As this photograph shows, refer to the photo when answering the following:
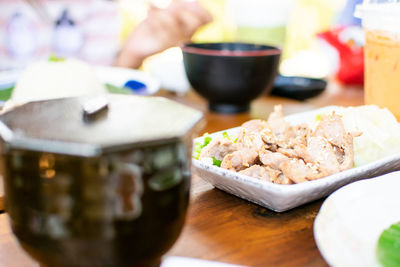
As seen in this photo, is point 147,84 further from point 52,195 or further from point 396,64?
point 52,195

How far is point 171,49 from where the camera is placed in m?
1.98

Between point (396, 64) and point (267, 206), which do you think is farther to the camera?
point (396, 64)

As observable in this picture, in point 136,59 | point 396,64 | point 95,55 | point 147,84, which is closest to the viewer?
point 396,64

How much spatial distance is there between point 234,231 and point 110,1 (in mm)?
2785

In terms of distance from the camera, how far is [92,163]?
38 cm

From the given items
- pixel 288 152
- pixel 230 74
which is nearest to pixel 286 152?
pixel 288 152

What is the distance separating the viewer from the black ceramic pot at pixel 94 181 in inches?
15.4

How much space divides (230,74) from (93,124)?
0.89 metres

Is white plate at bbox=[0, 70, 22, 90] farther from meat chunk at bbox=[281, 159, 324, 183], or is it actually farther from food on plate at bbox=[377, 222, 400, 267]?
food on plate at bbox=[377, 222, 400, 267]

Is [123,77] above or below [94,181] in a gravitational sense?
below

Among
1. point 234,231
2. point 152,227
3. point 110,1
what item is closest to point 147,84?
point 234,231

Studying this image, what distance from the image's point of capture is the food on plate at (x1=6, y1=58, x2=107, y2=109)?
1229mm

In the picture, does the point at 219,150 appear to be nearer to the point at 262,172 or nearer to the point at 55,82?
the point at 262,172

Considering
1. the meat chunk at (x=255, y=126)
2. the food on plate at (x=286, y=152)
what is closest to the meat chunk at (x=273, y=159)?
the food on plate at (x=286, y=152)
